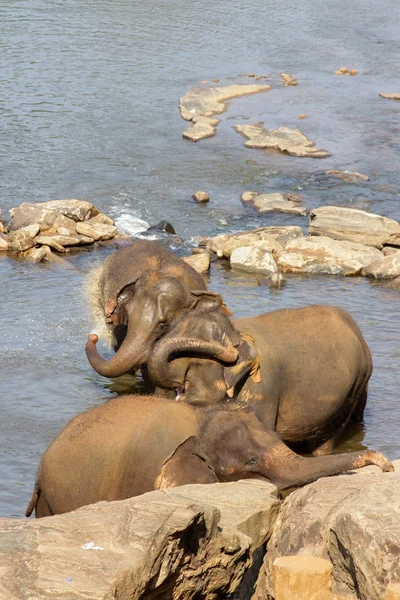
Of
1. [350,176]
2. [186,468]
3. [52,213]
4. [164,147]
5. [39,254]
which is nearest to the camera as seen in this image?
[186,468]

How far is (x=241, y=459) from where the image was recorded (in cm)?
664

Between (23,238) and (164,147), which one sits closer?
(23,238)

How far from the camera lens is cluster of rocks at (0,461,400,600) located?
4.63 metres

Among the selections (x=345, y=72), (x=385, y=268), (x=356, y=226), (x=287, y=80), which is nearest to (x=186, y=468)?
(x=385, y=268)

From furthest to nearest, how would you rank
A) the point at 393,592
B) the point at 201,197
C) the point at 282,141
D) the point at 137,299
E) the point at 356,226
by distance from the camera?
the point at 282,141
the point at 201,197
the point at 356,226
the point at 137,299
the point at 393,592

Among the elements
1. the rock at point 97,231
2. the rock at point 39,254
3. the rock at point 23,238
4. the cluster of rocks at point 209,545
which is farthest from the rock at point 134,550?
the rock at point 97,231

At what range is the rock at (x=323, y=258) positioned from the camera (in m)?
14.1

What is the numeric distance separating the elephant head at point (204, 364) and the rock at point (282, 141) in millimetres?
12131

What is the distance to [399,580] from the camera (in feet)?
16.1

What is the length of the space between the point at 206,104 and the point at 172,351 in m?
16.2

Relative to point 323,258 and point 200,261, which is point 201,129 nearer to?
point 323,258

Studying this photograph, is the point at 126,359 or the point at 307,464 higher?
the point at 307,464

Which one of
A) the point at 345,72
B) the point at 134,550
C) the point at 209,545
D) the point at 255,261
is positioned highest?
the point at 134,550

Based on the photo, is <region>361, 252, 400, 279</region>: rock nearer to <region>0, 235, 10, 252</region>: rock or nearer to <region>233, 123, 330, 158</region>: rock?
<region>0, 235, 10, 252</region>: rock
